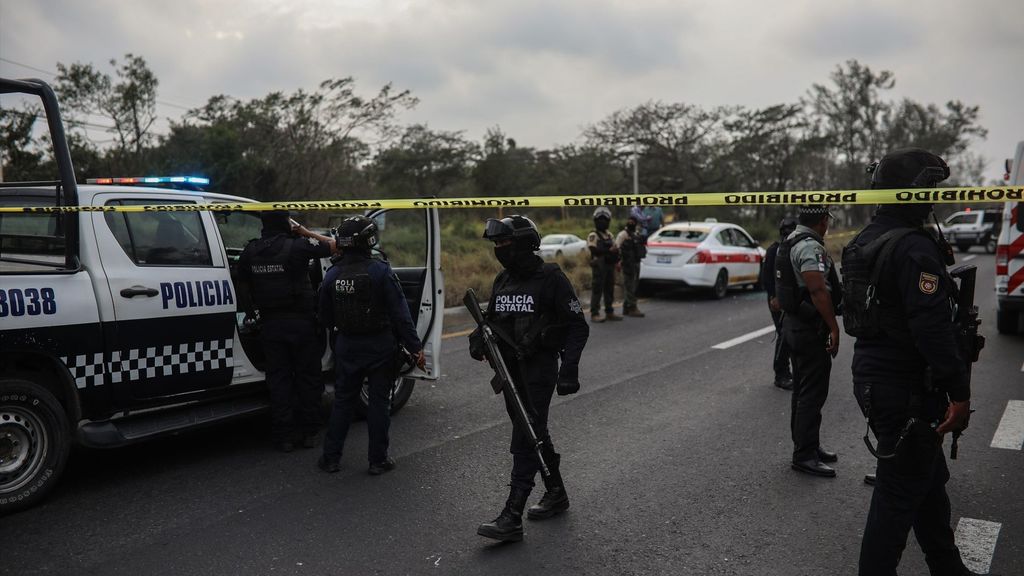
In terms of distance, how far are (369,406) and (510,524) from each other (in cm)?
146

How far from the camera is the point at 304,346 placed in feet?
17.7

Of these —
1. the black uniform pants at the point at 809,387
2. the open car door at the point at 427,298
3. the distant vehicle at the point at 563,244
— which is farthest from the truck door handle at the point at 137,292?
the distant vehicle at the point at 563,244

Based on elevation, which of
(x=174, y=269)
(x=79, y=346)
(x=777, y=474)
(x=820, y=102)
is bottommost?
(x=777, y=474)

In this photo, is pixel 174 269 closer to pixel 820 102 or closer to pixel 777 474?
pixel 777 474

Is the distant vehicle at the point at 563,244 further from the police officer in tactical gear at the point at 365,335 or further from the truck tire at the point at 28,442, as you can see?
the truck tire at the point at 28,442

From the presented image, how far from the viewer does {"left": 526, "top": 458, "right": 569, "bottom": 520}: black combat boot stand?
4207 mm

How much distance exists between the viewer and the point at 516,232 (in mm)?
4020

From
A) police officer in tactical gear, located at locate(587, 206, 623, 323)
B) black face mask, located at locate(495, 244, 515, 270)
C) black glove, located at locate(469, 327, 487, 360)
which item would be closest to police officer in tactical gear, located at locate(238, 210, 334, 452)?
black glove, located at locate(469, 327, 487, 360)

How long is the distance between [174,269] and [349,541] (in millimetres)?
2214

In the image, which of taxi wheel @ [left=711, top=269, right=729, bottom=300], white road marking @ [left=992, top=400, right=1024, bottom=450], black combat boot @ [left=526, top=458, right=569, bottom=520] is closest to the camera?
black combat boot @ [left=526, top=458, right=569, bottom=520]

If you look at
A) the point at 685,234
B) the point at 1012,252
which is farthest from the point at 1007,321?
the point at 685,234

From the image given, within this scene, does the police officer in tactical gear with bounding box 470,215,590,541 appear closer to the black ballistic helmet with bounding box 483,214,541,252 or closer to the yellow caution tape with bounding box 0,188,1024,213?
the black ballistic helmet with bounding box 483,214,541,252

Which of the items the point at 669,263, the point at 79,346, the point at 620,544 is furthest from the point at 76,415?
the point at 669,263

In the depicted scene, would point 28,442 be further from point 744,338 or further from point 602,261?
point 602,261
